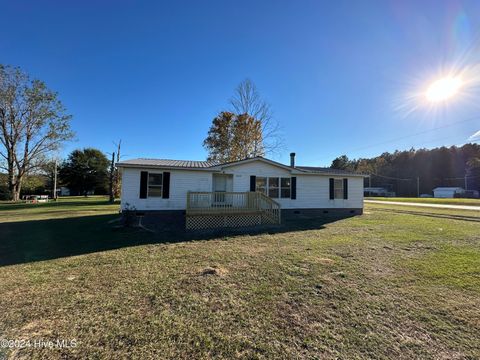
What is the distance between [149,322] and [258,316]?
5.08 ft

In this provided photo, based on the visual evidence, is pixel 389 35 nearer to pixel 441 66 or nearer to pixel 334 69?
pixel 334 69

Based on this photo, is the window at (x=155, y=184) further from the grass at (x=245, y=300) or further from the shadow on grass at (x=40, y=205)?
the shadow on grass at (x=40, y=205)

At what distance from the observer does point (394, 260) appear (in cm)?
587

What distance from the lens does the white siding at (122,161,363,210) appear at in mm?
11352

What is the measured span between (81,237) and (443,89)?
2195 cm

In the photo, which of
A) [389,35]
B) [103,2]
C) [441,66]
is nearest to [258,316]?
[103,2]

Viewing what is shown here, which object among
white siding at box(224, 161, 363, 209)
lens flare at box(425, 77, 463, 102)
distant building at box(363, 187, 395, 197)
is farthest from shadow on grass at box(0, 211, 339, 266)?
distant building at box(363, 187, 395, 197)

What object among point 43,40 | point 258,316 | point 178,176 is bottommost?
point 258,316

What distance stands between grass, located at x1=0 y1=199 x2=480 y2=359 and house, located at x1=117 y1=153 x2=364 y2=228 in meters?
4.11

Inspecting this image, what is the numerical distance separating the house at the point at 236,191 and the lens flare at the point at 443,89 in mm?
7326

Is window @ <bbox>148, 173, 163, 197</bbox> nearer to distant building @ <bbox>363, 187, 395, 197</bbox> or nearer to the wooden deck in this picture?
the wooden deck

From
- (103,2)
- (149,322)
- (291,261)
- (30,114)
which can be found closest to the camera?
(149,322)

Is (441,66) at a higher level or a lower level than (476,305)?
higher

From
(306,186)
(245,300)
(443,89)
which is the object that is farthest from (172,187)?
(443,89)
